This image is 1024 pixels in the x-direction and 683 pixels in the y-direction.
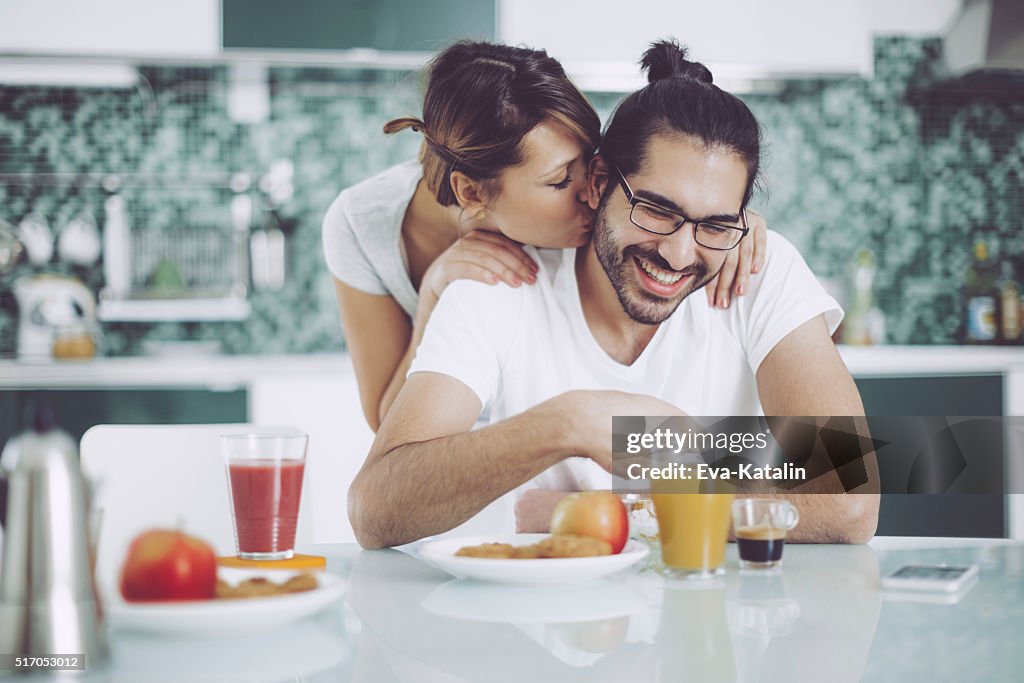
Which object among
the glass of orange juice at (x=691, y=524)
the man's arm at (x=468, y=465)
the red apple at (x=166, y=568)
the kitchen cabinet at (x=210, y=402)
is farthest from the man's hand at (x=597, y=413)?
the kitchen cabinet at (x=210, y=402)

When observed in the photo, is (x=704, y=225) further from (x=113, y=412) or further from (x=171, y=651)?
(x=113, y=412)

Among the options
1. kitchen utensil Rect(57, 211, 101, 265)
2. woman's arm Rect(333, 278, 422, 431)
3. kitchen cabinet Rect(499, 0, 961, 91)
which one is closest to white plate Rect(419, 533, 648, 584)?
woman's arm Rect(333, 278, 422, 431)

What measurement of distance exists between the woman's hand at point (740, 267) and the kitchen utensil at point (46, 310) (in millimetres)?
1817

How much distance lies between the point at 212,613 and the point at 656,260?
780 mm

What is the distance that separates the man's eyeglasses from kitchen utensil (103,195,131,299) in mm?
1825

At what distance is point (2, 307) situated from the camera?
2701mm

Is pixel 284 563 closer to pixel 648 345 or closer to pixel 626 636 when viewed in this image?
pixel 626 636

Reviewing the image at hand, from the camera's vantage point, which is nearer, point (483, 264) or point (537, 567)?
point (537, 567)

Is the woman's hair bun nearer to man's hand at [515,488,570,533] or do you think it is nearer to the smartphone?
man's hand at [515,488,570,533]

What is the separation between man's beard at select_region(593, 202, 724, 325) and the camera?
125 centimetres

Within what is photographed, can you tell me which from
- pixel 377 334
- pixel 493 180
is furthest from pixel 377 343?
pixel 493 180

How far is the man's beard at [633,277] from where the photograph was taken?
1253mm

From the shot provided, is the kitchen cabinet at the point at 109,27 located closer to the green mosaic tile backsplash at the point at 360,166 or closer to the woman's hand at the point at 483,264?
the green mosaic tile backsplash at the point at 360,166

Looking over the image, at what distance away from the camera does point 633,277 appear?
128 centimetres
